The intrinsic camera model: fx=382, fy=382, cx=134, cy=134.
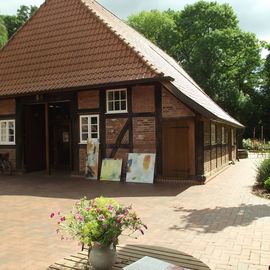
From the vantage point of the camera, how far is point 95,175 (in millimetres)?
14141

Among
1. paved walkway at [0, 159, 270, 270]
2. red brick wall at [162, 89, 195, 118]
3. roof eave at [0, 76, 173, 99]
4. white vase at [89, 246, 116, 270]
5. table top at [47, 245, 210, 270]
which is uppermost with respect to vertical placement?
roof eave at [0, 76, 173, 99]

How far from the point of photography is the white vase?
3.48 metres

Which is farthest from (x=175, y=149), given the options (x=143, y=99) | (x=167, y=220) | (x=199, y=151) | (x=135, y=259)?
(x=135, y=259)

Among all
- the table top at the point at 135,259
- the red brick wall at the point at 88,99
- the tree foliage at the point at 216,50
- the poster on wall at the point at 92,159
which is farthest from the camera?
the tree foliage at the point at 216,50

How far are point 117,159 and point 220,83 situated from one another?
2208 cm

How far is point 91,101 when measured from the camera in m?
14.6

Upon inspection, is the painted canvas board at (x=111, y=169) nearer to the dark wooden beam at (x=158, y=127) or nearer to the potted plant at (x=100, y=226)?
the dark wooden beam at (x=158, y=127)

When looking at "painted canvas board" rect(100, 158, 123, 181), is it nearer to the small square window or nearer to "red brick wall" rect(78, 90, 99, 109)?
the small square window

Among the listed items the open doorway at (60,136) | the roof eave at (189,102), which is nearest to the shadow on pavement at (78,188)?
the roof eave at (189,102)

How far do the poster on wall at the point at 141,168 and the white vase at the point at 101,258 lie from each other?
9428mm

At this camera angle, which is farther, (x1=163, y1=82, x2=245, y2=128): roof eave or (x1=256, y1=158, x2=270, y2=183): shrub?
(x1=163, y1=82, x2=245, y2=128): roof eave

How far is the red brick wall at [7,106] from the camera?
53.3 feet

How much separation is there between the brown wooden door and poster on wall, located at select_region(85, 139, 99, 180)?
2.59m

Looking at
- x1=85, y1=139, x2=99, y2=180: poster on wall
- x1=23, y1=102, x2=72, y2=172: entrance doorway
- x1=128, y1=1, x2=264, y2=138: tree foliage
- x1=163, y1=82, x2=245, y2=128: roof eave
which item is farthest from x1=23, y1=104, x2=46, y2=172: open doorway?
x1=128, y1=1, x2=264, y2=138: tree foliage
